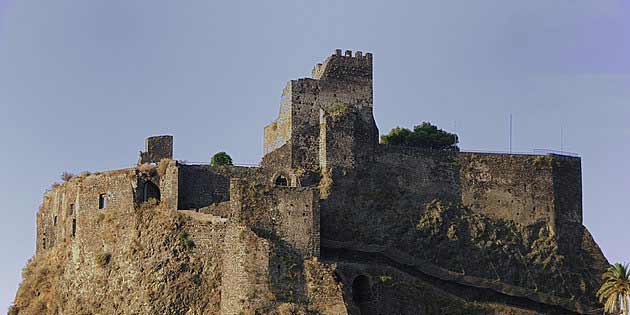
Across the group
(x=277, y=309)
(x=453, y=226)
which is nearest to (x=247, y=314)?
(x=277, y=309)

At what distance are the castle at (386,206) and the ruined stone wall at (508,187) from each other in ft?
0.18

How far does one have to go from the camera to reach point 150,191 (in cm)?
7875

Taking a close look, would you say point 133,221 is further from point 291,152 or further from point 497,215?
point 497,215

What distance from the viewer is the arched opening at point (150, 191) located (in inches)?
3091

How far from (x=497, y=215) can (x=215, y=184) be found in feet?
49.9

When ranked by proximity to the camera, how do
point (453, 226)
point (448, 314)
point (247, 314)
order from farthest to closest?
point (453, 226) < point (448, 314) < point (247, 314)

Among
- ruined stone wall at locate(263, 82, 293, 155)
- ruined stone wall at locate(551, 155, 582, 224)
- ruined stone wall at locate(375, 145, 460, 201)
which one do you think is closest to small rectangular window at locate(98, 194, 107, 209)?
ruined stone wall at locate(263, 82, 293, 155)

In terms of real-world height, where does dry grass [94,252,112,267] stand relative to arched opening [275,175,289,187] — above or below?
below

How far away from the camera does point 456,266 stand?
262 feet

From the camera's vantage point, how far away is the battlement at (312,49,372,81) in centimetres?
8175

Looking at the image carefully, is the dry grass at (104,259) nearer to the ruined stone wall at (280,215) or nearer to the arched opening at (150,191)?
the arched opening at (150,191)

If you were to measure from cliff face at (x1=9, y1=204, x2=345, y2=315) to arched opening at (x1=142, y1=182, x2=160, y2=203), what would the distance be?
0.70 metres

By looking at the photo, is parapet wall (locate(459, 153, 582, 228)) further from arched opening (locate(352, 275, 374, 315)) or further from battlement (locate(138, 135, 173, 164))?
battlement (locate(138, 135, 173, 164))

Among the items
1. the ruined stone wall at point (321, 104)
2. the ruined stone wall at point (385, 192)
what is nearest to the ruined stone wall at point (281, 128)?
the ruined stone wall at point (321, 104)
